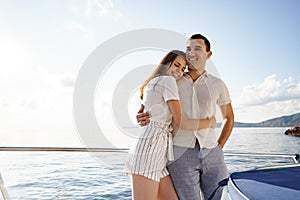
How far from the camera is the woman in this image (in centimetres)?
137

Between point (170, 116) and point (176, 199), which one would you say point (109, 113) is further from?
point (176, 199)

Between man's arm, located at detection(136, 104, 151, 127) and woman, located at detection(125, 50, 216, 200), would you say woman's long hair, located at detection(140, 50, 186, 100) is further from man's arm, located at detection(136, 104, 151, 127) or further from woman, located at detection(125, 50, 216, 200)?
man's arm, located at detection(136, 104, 151, 127)

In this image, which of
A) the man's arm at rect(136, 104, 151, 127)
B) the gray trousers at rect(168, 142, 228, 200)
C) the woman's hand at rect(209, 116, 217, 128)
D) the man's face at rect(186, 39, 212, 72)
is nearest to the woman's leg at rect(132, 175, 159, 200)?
the gray trousers at rect(168, 142, 228, 200)

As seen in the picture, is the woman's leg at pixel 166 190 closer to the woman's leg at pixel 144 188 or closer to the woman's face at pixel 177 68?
the woman's leg at pixel 144 188

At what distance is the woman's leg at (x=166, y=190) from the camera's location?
1.44 m

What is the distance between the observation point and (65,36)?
6.34 metres

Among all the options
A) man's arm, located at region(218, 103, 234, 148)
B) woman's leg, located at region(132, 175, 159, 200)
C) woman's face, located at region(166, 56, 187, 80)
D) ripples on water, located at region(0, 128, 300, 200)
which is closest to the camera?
woman's leg, located at region(132, 175, 159, 200)

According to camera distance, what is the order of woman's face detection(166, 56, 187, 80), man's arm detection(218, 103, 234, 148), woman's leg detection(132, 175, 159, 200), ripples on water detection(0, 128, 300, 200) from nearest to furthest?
1. woman's leg detection(132, 175, 159, 200)
2. woman's face detection(166, 56, 187, 80)
3. man's arm detection(218, 103, 234, 148)
4. ripples on water detection(0, 128, 300, 200)

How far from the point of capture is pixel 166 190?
56.9 inches

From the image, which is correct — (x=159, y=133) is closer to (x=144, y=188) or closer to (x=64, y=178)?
(x=144, y=188)

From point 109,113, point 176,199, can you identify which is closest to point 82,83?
point 109,113

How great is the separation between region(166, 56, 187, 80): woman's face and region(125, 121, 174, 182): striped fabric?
0.25 metres

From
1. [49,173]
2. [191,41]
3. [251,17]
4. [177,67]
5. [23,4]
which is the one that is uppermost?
[251,17]

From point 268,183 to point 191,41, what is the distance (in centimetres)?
83
